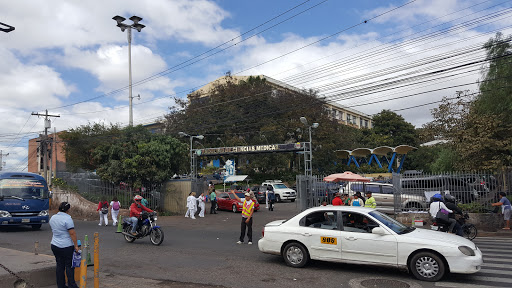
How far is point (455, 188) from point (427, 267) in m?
10.7

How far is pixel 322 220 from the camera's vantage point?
8.73 meters

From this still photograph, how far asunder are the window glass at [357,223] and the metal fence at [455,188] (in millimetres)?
8702

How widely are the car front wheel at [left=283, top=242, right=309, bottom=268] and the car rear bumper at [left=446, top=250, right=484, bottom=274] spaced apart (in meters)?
2.86

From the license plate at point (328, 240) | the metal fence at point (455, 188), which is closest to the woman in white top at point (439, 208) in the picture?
the license plate at point (328, 240)

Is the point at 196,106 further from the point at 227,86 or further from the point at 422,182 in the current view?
the point at 422,182

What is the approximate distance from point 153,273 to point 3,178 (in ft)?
37.9

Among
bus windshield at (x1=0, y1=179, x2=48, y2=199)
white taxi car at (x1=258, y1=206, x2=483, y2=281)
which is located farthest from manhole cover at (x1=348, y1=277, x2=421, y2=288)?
bus windshield at (x1=0, y1=179, x2=48, y2=199)

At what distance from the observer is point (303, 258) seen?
858 cm

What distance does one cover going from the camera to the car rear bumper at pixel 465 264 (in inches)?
282

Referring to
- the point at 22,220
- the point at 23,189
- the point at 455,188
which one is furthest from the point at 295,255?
the point at 23,189

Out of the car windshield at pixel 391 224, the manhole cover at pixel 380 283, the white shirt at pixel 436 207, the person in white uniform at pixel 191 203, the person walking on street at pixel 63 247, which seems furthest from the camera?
the person in white uniform at pixel 191 203

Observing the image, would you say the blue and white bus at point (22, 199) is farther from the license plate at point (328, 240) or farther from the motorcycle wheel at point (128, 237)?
the license plate at point (328, 240)

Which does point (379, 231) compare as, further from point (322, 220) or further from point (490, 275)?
point (490, 275)

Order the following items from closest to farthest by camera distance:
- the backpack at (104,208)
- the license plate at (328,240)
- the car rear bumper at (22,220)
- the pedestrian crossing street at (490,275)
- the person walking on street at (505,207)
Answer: the pedestrian crossing street at (490,275) → the license plate at (328,240) → the person walking on street at (505,207) → the car rear bumper at (22,220) → the backpack at (104,208)
